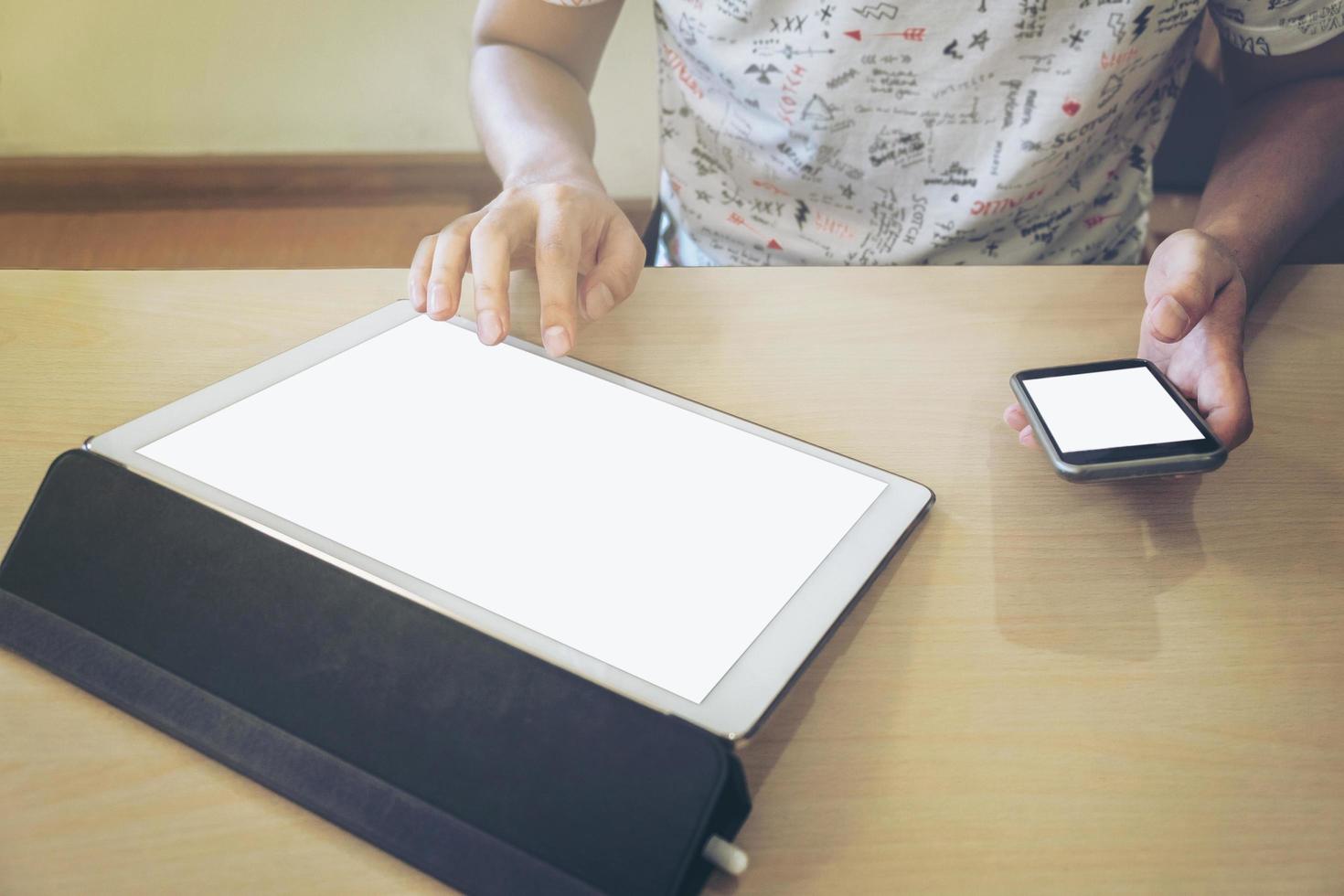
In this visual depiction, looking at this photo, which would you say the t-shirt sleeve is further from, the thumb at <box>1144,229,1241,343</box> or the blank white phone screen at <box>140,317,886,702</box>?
the blank white phone screen at <box>140,317,886,702</box>

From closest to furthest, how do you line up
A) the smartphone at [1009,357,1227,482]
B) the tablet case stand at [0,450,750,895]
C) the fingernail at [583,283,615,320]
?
the tablet case stand at [0,450,750,895] < the smartphone at [1009,357,1227,482] < the fingernail at [583,283,615,320]

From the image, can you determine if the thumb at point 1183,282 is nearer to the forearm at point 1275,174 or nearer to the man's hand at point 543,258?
the forearm at point 1275,174

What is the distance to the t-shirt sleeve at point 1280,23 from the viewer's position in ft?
2.15

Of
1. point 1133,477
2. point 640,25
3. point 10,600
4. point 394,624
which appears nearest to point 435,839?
point 394,624

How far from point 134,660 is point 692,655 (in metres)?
0.20

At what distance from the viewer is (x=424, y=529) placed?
38 cm

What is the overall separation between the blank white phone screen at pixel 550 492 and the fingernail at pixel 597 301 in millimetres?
60

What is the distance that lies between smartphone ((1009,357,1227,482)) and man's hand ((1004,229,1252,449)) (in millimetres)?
16

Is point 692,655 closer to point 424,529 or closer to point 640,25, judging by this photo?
point 424,529

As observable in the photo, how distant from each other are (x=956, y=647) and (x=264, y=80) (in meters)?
1.85

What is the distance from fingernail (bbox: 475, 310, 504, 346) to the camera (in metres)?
0.47

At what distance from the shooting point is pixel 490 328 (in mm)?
470

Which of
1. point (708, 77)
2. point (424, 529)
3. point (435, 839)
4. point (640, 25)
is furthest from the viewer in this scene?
point (640, 25)

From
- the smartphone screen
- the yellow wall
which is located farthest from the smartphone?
the yellow wall
